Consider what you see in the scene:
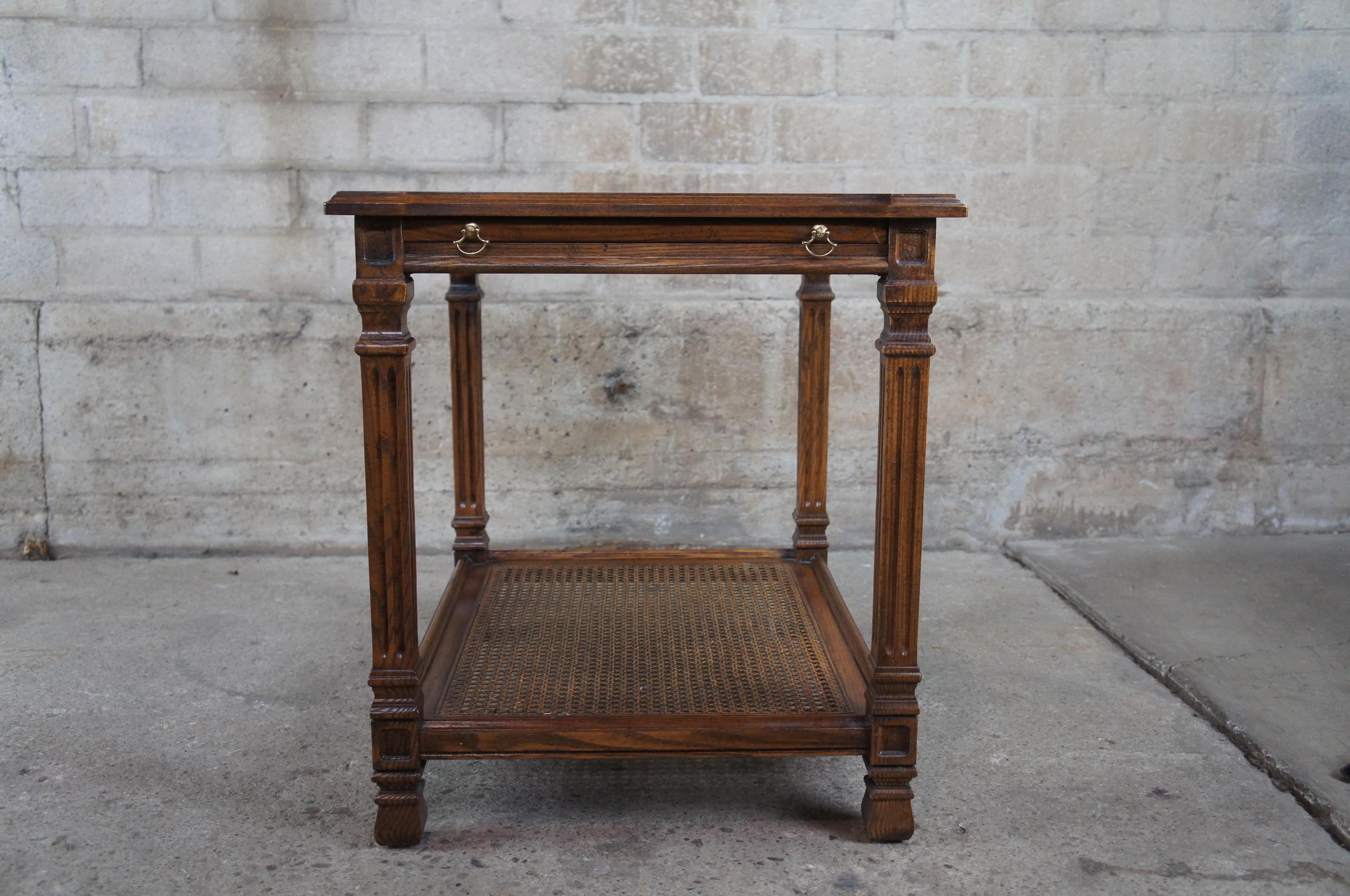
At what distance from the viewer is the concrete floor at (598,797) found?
1922mm

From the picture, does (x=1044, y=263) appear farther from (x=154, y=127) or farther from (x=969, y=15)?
(x=154, y=127)

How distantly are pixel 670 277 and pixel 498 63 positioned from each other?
742 mm

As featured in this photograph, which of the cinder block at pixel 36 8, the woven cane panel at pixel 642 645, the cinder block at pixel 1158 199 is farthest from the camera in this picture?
the cinder block at pixel 1158 199

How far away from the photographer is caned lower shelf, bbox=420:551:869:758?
6.61ft

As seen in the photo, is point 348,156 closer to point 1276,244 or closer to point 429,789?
point 429,789

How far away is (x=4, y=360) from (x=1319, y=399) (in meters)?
3.77

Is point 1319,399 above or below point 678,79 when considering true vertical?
below

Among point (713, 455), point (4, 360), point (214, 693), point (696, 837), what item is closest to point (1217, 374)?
point (713, 455)

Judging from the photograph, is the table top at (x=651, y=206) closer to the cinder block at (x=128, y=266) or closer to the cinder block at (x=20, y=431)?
the cinder block at (x=128, y=266)

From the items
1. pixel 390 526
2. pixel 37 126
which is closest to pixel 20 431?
pixel 37 126

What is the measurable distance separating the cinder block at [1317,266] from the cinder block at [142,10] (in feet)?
10.2

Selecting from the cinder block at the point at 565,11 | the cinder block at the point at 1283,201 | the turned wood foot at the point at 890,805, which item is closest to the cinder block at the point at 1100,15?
the cinder block at the point at 1283,201

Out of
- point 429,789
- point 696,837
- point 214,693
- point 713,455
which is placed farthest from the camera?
point 713,455

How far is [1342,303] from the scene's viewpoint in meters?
3.64
